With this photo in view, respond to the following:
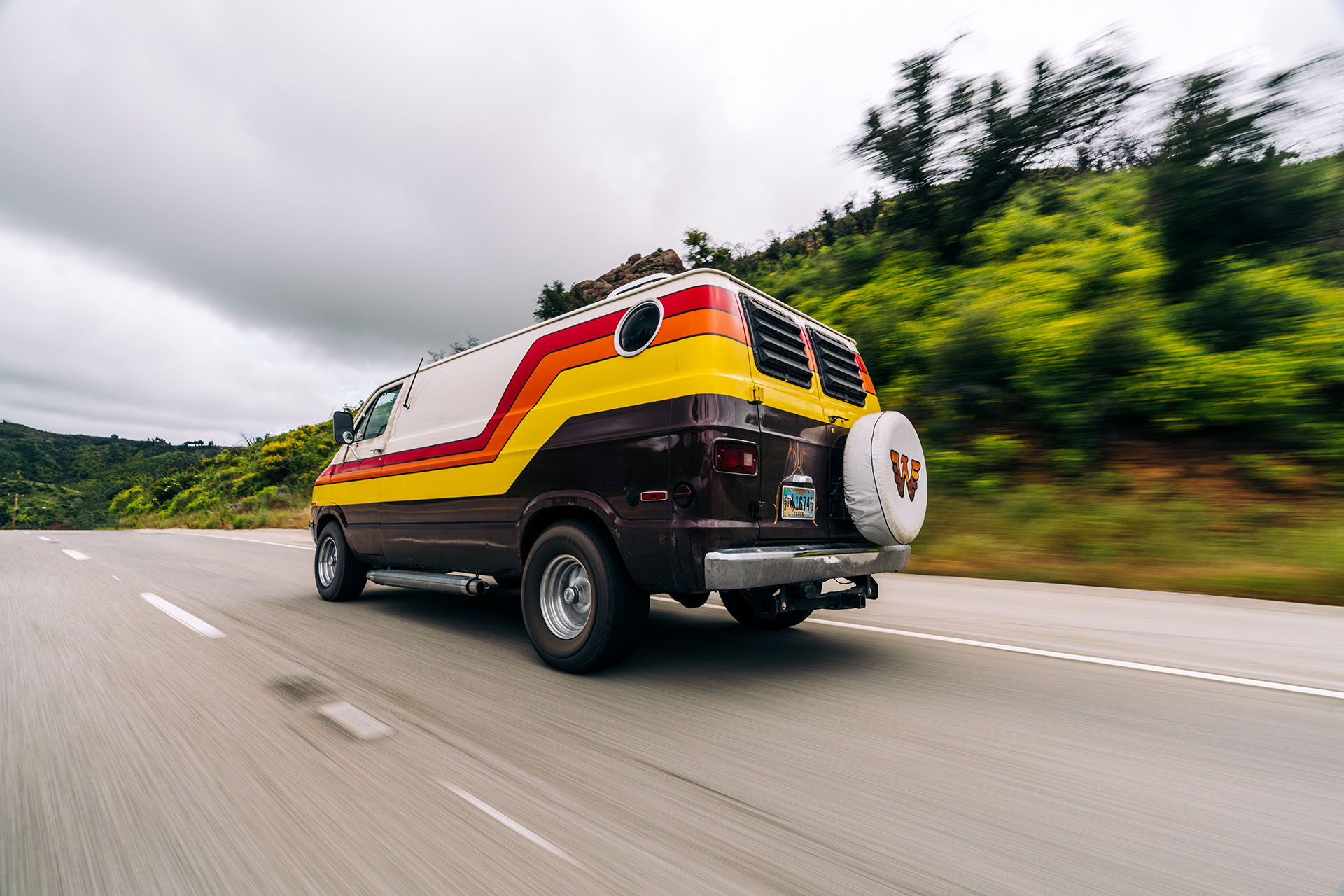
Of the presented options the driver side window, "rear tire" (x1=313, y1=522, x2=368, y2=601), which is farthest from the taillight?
"rear tire" (x1=313, y1=522, x2=368, y2=601)

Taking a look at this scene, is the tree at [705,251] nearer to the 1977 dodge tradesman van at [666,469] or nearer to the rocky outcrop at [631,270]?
the rocky outcrop at [631,270]

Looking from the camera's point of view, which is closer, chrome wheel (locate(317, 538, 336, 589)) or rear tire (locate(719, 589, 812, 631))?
rear tire (locate(719, 589, 812, 631))

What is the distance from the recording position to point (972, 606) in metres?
5.55

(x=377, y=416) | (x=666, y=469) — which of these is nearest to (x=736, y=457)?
(x=666, y=469)

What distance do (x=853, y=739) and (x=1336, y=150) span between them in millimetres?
13733

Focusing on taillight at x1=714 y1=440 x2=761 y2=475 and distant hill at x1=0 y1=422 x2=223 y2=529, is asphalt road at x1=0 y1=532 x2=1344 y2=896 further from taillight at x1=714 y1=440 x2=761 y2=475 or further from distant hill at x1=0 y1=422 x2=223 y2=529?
distant hill at x1=0 y1=422 x2=223 y2=529

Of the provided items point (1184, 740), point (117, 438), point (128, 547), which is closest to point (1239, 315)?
point (1184, 740)

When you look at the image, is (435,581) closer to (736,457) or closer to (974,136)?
(736,457)

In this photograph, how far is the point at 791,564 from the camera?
3.31 metres

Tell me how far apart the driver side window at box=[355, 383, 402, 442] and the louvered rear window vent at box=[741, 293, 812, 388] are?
3716 millimetres

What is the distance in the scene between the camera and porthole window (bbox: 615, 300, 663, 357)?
3.48 m

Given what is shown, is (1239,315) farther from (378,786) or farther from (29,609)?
(29,609)

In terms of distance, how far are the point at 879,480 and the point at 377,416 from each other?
4.73 meters

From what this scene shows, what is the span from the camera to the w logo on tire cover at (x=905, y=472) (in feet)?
12.8
